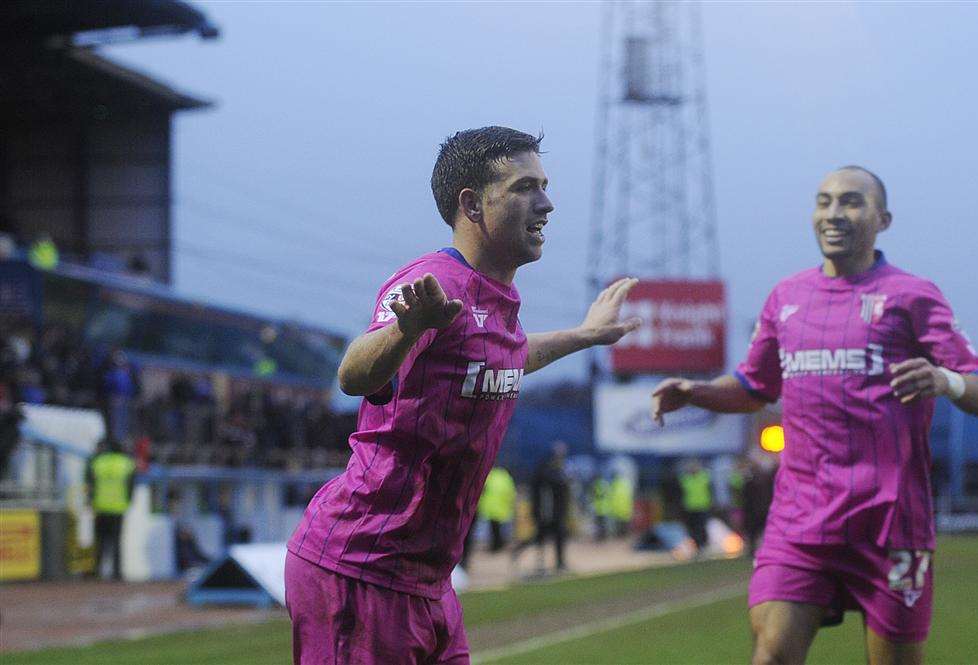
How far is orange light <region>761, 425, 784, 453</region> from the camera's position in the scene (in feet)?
21.3

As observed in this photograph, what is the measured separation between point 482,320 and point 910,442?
2.23 m

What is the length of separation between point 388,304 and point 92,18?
109ft

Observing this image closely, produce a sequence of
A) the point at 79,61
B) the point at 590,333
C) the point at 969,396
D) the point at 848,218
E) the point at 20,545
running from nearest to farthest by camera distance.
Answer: the point at 590,333
the point at 969,396
the point at 848,218
the point at 20,545
the point at 79,61

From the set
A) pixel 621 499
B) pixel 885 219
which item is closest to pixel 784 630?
pixel 885 219

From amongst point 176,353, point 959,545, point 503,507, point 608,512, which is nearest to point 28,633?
point 503,507

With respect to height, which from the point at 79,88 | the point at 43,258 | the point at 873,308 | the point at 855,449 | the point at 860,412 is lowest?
the point at 855,449

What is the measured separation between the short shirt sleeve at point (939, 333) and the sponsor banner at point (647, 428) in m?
39.0

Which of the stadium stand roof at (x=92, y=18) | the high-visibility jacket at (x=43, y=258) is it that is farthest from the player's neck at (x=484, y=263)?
the stadium stand roof at (x=92, y=18)

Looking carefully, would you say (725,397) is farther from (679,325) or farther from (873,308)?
(679,325)

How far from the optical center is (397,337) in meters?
3.90

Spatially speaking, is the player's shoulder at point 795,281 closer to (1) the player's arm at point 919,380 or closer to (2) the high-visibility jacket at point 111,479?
(1) the player's arm at point 919,380

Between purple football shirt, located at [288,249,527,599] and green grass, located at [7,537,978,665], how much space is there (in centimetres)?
654

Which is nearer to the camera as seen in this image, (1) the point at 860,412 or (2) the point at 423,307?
(2) the point at 423,307

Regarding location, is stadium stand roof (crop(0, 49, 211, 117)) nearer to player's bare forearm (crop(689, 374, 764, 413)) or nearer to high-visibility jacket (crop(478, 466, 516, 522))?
high-visibility jacket (crop(478, 466, 516, 522))
